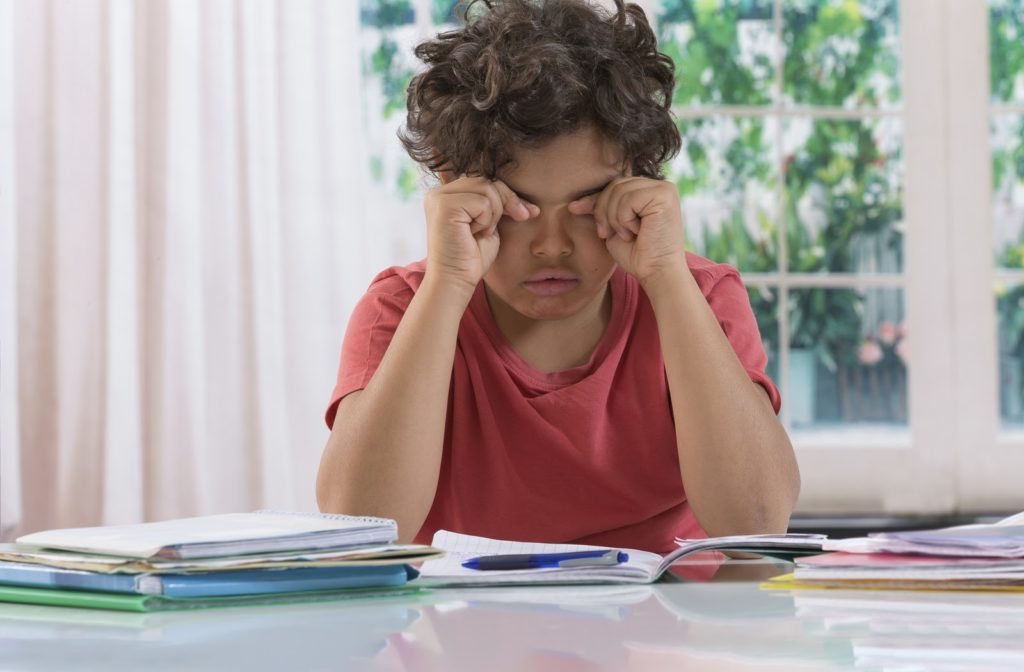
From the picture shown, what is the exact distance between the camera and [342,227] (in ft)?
8.06

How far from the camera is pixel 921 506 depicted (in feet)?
8.09

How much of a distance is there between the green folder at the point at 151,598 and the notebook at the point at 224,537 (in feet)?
0.09

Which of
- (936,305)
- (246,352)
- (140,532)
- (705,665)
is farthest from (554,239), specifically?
(936,305)

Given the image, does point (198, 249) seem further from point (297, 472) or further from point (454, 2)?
point (454, 2)

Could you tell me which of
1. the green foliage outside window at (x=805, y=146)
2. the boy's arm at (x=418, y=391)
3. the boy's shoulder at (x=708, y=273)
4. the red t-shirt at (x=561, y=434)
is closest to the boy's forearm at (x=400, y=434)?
the boy's arm at (x=418, y=391)

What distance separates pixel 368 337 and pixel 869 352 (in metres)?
1.58

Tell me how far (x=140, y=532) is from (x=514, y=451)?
59 cm

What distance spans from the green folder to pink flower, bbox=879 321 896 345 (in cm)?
202

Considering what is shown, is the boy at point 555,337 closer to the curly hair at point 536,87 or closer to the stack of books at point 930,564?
the curly hair at point 536,87

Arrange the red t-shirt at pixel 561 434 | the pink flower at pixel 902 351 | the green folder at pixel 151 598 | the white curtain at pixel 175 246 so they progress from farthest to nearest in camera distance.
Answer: the pink flower at pixel 902 351 < the white curtain at pixel 175 246 < the red t-shirt at pixel 561 434 < the green folder at pixel 151 598

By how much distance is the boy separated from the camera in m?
1.16

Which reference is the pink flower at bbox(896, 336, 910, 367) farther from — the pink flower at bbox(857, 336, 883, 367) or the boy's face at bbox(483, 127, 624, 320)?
the boy's face at bbox(483, 127, 624, 320)

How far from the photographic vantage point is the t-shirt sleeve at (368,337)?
127cm

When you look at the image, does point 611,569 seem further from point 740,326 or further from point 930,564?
point 740,326
